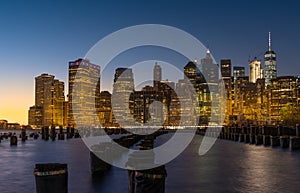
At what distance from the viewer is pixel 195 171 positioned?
83.0 ft

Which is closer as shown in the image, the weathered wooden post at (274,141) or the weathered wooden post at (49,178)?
the weathered wooden post at (49,178)

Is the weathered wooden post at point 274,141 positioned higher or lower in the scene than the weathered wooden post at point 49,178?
lower

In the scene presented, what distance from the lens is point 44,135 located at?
98.7 metres

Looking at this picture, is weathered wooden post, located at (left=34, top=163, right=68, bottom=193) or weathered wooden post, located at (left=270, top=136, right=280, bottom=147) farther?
weathered wooden post, located at (left=270, top=136, right=280, bottom=147)

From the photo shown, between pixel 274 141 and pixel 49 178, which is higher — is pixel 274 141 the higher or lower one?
the lower one

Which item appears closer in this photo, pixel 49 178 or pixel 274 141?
pixel 49 178

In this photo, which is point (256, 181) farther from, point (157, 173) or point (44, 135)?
point (44, 135)

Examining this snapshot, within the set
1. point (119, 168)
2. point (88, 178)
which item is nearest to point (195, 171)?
point (119, 168)

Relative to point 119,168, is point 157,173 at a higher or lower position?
higher

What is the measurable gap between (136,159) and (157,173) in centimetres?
140

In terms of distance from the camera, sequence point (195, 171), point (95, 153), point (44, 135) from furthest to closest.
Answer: point (44, 135) < point (195, 171) < point (95, 153)

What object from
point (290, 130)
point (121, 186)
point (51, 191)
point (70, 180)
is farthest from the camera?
point (290, 130)

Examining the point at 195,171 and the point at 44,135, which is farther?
the point at 44,135

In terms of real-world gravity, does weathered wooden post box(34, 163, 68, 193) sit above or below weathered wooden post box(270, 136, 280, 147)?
above
